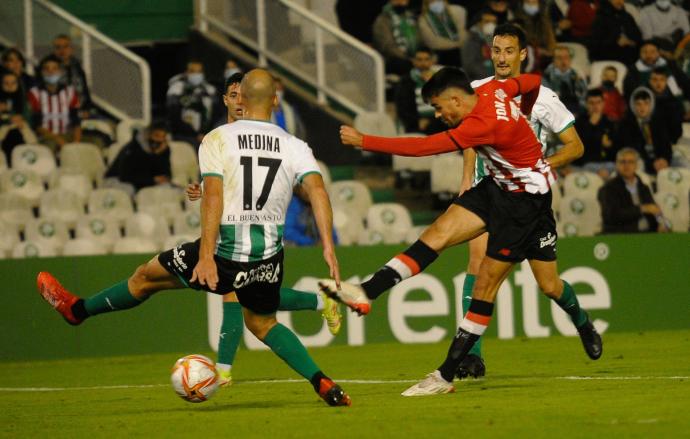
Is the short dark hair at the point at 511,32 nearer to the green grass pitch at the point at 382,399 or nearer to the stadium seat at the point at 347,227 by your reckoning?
the green grass pitch at the point at 382,399

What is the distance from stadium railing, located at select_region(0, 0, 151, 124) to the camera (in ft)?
61.3

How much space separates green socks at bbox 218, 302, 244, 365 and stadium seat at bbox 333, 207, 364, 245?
250 inches

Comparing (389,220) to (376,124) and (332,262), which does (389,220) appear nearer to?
(376,124)

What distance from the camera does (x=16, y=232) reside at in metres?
16.5

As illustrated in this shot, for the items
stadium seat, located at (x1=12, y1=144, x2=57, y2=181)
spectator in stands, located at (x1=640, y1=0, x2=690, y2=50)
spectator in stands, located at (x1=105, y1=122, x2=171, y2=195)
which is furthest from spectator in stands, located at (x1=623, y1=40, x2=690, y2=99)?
stadium seat, located at (x1=12, y1=144, x2=57, y2=181)

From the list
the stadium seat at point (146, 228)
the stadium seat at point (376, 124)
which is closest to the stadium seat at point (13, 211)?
the stadium seat at point (146, 228)

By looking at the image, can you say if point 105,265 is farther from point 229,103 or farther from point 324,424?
point 324,424

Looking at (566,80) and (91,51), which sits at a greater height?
(91,51)

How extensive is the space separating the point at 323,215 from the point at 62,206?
853 cm

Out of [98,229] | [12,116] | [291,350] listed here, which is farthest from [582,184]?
[291,350]

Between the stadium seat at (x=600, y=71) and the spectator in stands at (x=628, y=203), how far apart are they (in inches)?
102

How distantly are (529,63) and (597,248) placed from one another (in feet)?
13.3

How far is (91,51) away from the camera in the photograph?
18766 millimetres

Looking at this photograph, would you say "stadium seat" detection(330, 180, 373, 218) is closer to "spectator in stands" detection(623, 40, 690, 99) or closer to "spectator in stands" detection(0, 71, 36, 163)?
"spectator in stands" detection(0, 71, 36, 163)
